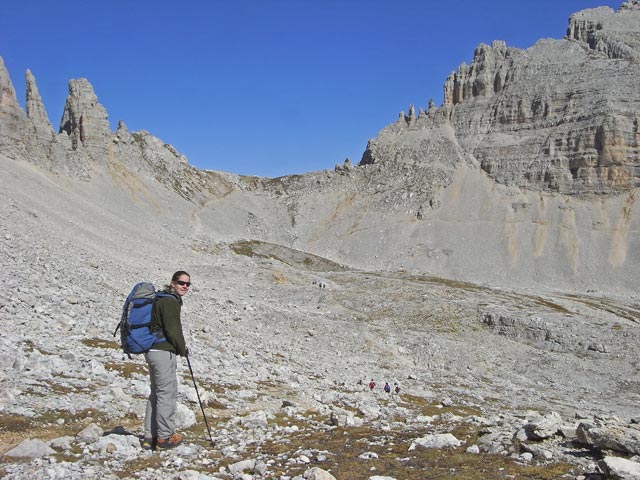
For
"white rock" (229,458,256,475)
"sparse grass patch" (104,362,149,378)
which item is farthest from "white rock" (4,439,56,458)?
"sparse grass patch" (104,362,149,378)

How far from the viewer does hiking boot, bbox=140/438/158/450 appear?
10.2 meters

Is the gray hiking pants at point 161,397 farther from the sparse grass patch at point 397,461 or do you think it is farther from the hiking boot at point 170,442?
the sparse grass patch at point 397,461

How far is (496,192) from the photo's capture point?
124938 millimetres

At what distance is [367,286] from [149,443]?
59.9 metres

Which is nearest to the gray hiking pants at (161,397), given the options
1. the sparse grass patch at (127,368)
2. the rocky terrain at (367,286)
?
the rocky terrain at (367,286)

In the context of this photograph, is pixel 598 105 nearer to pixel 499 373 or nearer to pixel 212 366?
pixel 499 373

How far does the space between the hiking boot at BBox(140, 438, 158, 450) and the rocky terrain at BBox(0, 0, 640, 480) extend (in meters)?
0.18

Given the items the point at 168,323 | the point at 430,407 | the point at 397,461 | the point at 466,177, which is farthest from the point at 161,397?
the point at 466,177

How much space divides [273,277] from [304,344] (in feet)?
93.8

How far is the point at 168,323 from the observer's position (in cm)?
1026

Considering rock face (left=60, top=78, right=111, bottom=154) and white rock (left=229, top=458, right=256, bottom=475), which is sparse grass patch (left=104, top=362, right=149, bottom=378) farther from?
rock face (left=60, top=78, right=111, bottom=154)

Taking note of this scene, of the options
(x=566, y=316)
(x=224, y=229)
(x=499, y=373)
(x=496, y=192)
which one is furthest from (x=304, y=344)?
(x=496, y=192)

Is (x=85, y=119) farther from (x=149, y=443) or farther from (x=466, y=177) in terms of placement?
(x=149, y=443)

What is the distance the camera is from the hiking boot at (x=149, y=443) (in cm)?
1017
